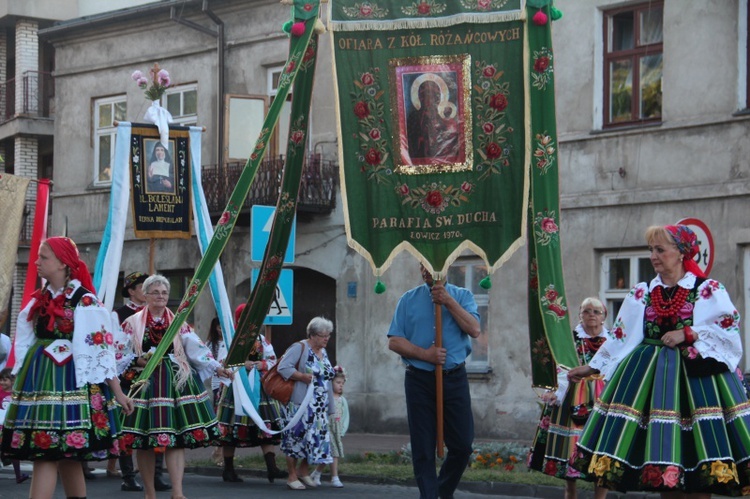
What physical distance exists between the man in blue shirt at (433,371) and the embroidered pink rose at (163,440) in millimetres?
2490

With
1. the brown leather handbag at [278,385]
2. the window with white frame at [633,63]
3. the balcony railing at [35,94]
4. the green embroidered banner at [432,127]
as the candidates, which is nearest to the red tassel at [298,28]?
the green embroidered banner at [432,127]

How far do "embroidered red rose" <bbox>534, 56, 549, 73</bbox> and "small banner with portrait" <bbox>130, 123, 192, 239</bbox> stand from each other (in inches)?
260

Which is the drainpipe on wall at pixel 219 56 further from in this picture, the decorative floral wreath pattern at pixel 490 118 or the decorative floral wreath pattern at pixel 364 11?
the decorative floral wreath pattern at pixel 490 118

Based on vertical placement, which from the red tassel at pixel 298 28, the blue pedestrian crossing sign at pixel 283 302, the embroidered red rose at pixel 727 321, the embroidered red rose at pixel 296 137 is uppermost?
the red tassel at pixel 298 28

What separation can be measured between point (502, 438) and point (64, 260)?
44.2 feet

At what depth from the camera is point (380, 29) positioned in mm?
10570

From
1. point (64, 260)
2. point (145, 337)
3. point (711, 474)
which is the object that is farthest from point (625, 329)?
point (145, 337)

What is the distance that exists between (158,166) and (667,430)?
8.59 m

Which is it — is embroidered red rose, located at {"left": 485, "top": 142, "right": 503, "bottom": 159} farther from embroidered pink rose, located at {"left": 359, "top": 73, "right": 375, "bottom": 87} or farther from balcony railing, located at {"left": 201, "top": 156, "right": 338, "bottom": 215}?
balcony railing, located at {"left": 201, "top": 156, "right": 338, "bottom": 215}

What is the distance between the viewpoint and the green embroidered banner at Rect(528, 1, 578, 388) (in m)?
9.96

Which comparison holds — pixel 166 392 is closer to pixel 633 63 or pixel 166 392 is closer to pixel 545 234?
pixel 545 234

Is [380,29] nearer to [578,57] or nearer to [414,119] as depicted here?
[414,119]

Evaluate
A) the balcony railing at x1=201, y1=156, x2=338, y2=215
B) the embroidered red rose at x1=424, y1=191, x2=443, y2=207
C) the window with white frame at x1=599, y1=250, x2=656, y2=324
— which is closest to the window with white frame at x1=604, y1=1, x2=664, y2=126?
the window with white frame at x1=599, y1=250, x2=656, y2=324

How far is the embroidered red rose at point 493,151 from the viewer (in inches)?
408
